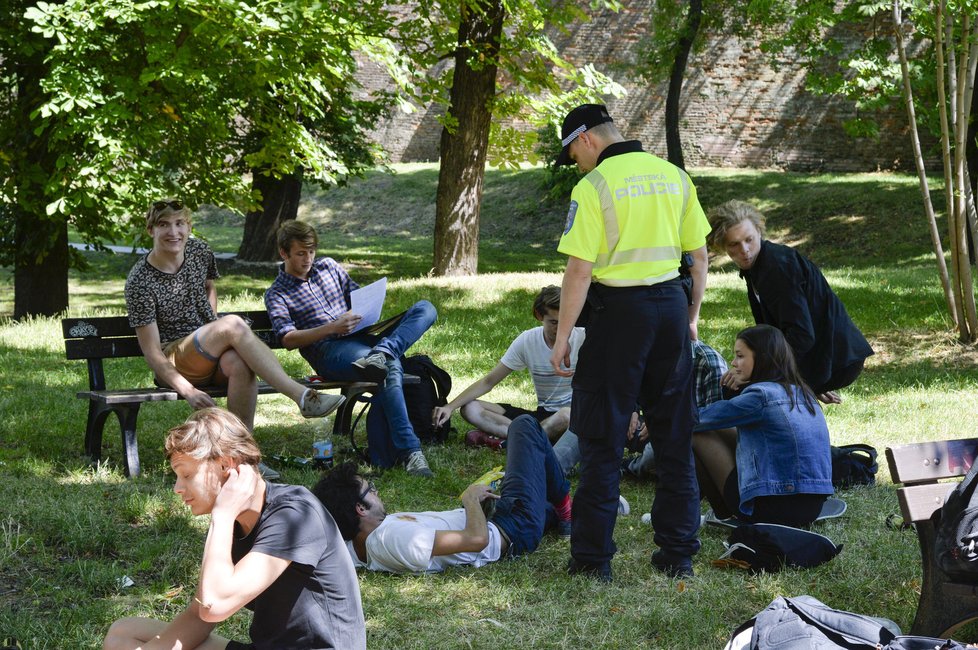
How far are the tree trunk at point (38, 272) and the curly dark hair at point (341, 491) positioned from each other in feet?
29.8

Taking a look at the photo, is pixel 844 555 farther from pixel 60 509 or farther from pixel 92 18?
pixel 92 18

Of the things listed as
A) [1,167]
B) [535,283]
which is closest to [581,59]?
[535,283]

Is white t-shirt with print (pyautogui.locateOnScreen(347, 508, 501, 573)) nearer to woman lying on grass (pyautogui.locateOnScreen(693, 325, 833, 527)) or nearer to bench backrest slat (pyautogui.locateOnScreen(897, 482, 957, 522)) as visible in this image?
woman lying on grass (pyautogui.locateOnScreen(693, 325, 833, 527))

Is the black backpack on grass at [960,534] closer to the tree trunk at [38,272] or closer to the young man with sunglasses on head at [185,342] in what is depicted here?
the young man with sunglasses on head at [185,342]

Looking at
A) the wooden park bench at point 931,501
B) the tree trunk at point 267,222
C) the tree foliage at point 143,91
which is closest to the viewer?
the wooden park bench at point 931,501

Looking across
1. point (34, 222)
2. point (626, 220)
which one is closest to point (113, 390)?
point (626, 220)

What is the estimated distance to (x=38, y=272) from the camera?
12.4 meters

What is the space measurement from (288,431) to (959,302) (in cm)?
632

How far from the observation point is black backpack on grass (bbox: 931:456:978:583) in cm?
302

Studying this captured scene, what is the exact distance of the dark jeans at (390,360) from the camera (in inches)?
245

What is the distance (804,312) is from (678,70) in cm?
1792

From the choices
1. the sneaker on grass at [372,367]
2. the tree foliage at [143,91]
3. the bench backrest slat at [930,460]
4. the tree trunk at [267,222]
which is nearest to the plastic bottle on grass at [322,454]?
the sneaker on grass at [372,367]

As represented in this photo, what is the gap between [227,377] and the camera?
585 centimetres

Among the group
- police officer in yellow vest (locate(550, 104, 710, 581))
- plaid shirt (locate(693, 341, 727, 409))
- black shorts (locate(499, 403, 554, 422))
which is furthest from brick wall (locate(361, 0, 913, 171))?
police officer in yellow vest (locate(550, 104, 710, 581))
